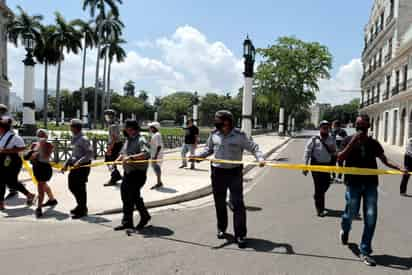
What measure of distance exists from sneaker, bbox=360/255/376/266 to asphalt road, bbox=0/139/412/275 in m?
0.08

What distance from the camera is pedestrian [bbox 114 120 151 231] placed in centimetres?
529

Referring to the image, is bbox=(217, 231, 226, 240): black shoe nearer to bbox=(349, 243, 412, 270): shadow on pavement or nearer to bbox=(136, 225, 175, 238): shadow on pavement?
bbox=(136, 225, 175, 238): shadow on pavement

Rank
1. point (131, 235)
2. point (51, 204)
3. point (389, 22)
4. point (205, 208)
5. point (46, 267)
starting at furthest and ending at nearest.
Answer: point (389, 22) → point (205, 208) → point (51, 204) → point (131, 235) → point (46, 267)

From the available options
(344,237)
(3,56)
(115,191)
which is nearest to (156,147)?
(115,191)

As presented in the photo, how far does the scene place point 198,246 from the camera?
186 inches

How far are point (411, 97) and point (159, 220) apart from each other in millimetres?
28970

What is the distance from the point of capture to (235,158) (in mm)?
4871

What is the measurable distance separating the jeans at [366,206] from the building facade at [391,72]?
2762cm

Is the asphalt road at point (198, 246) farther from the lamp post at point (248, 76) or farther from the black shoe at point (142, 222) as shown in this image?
the lamp post at point (248, 76)

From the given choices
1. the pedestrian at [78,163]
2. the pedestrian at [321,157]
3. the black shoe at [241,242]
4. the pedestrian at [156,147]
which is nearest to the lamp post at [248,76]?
the pedestrian at [156,147]

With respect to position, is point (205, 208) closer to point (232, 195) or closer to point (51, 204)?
point (232, 195)

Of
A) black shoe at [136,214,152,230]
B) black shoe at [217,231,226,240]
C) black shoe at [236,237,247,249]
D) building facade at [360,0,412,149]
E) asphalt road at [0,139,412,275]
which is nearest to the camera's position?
asphalt road at [0,139,412,275]

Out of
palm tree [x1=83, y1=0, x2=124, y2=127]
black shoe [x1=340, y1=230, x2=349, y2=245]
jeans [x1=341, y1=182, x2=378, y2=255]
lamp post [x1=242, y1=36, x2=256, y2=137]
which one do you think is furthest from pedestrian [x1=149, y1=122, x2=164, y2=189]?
palm tree [x1=83, y1=0, x2=124, y2=127]

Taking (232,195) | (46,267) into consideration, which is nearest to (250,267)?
(232,195)
